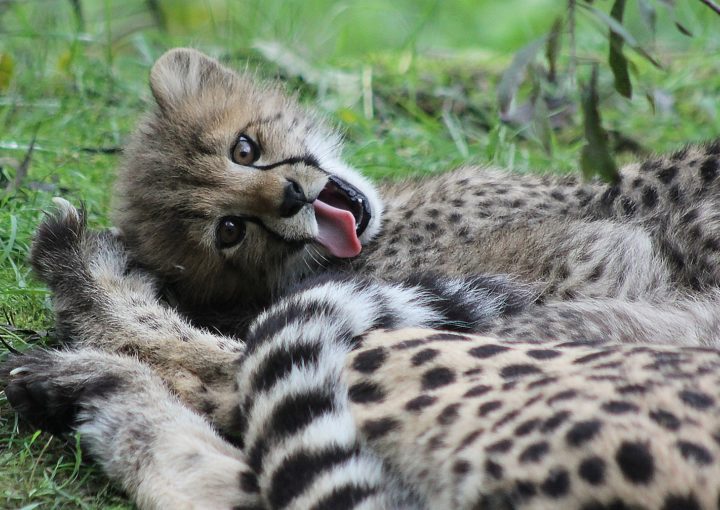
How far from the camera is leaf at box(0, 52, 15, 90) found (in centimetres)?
434

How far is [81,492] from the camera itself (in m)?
2.29

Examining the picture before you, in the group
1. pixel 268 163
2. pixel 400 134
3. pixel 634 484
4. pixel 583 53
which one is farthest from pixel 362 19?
pixel 634 484

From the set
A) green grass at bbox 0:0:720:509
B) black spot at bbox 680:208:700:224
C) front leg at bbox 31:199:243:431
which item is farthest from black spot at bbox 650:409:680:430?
green grass at bbox 0:0:720:509

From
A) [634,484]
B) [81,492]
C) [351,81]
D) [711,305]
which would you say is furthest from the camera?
[351,81]

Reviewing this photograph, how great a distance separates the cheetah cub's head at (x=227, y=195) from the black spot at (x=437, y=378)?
0.96 metres

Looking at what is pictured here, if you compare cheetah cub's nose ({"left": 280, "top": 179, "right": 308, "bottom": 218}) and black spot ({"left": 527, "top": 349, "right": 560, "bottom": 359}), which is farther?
cheetah cub's nose ({"left": 280, "top": 179, "right": 308, "bottom": 218})

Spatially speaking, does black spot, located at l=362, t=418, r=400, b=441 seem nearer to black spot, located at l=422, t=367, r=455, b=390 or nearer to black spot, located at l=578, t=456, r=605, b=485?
black spot, located at l=422, t=367, r=455, b=390

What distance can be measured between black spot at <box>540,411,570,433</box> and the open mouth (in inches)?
51.0

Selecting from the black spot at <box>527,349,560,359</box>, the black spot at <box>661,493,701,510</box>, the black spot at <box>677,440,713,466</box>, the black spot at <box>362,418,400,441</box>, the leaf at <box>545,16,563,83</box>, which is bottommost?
the black spot at <box>362,418,400,441</box>

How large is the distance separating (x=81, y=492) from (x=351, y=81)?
121 inches

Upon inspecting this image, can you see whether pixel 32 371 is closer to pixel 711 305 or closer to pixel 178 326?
pixel 178 326

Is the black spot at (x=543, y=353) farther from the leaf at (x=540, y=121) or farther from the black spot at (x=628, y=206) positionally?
the black spot at (x=628, y=206)

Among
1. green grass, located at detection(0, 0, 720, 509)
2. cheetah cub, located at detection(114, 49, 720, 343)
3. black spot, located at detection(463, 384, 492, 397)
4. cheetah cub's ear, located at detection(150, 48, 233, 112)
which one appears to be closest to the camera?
black spot, located at detection(463, 384, 492, 397)

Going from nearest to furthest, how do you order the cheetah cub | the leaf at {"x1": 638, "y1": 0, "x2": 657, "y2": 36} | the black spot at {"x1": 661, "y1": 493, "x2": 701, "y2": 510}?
the black spot at {"x1": 661, "y1": 493, "x2": 701, "y2": 510}, the leaf at {"x1": 638, "y1": 0, "x2": 657, "y2": 36}, the cheetah cub
